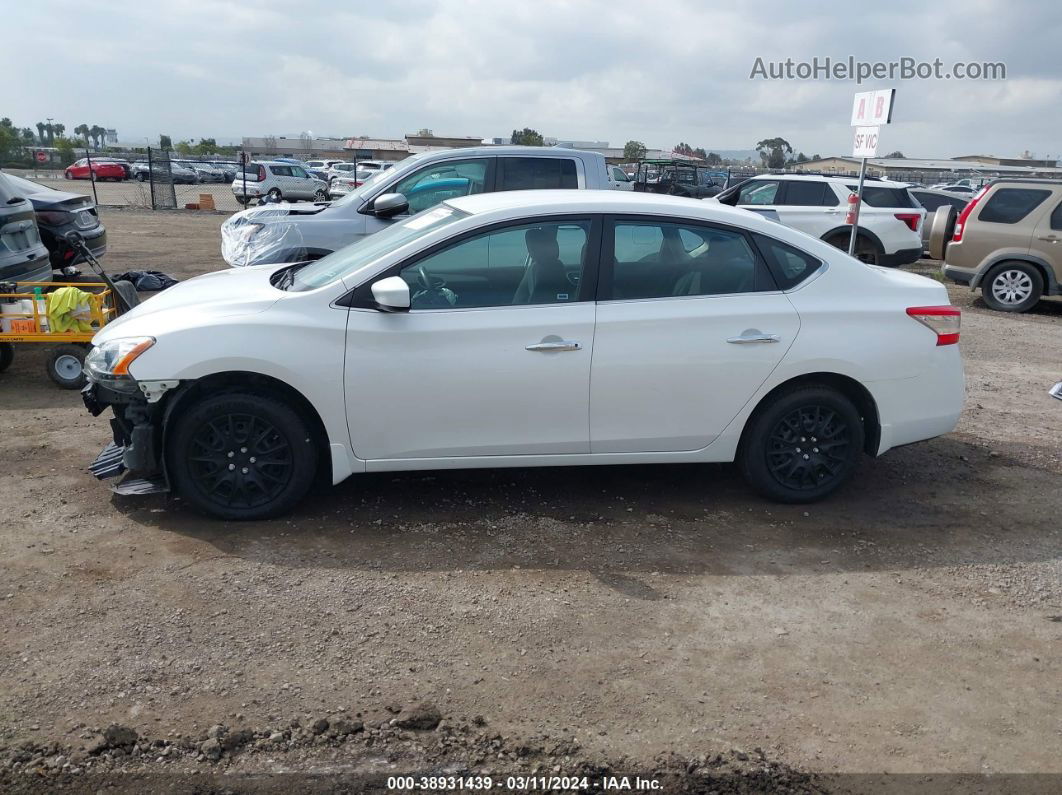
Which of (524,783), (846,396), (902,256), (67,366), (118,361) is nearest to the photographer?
(524,783)

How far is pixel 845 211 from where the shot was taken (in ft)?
48.7

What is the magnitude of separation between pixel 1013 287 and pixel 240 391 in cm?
1178

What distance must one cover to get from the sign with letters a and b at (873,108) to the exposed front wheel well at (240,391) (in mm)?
8824

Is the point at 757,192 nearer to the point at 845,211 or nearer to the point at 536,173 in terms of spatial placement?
the point at 845,211

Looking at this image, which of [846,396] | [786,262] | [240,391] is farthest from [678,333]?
[240,391]

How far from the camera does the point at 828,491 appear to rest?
523cm

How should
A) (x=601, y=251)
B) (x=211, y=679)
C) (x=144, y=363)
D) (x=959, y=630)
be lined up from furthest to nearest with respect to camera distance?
1. (x=601, y=251)
2. (x=144, y=363)
3. (x=959, y=630)
4. (x=211, y=679)

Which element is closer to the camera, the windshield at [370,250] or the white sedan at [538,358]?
the white sedan at [538,358]

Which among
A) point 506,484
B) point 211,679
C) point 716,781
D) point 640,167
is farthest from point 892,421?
point 640,167

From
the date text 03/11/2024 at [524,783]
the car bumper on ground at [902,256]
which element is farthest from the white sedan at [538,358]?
the car bumper on ground at [902,256]

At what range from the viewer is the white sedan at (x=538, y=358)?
4.61 meters

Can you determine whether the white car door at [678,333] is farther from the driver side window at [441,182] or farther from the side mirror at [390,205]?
the driver side window at [441,182]

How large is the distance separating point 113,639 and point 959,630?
366 centimetres

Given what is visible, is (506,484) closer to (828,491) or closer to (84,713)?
(828,491)
